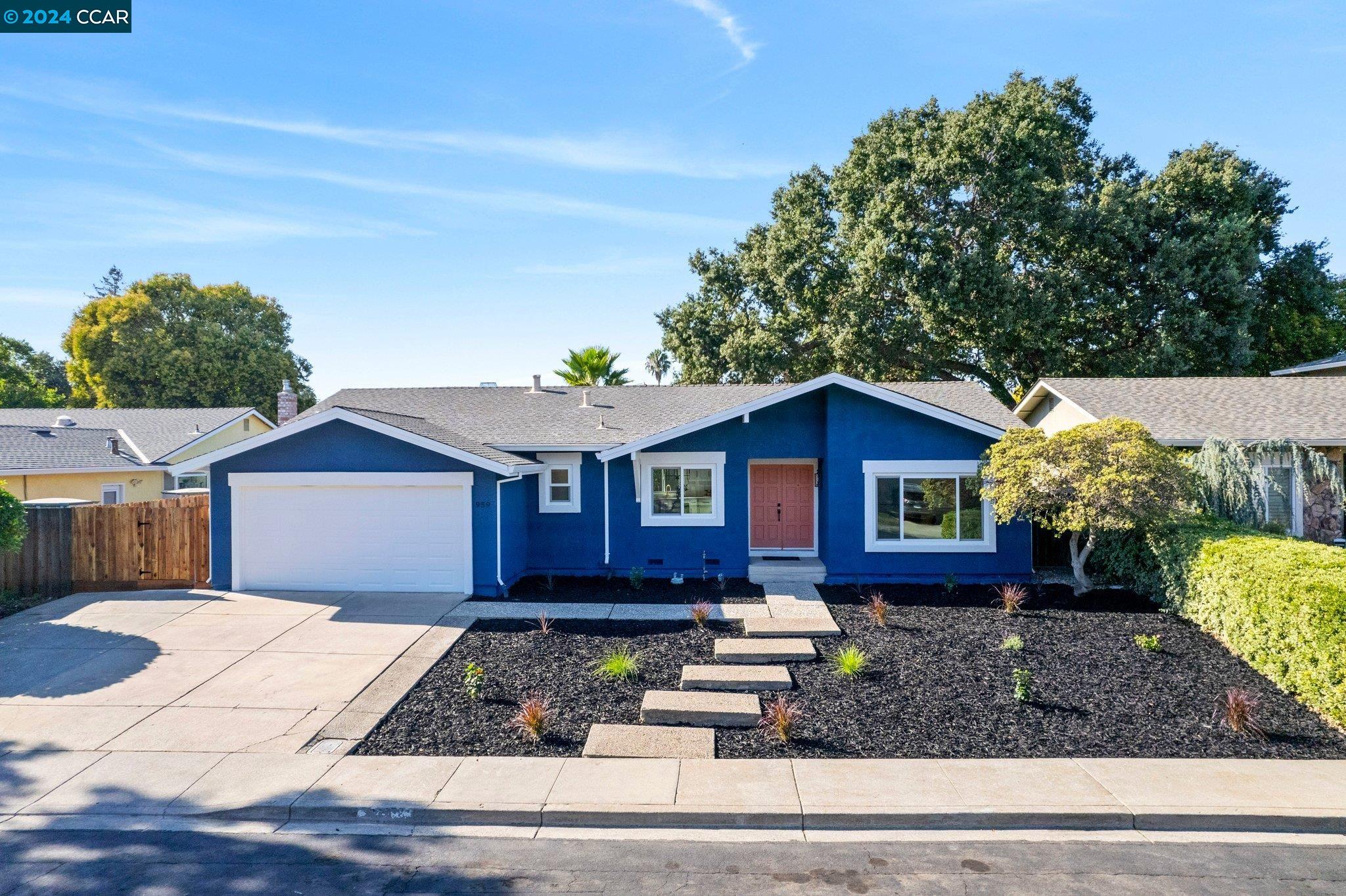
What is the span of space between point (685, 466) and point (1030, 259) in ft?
59.8

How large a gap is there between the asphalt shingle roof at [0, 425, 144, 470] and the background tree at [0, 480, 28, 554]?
798 cm

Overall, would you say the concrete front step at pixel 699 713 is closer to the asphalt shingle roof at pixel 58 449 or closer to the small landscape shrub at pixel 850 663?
the small landscape shrub at pixel 850 663

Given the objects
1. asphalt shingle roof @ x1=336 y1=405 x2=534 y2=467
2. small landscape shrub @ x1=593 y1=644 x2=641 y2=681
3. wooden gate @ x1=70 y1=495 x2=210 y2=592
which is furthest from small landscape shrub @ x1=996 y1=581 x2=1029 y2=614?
wooden gate @ x1=70 y1=495 x2=210 y2=592

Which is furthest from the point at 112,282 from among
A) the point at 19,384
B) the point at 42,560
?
the point at 42,560

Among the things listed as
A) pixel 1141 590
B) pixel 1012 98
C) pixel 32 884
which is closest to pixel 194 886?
pixel 32 884

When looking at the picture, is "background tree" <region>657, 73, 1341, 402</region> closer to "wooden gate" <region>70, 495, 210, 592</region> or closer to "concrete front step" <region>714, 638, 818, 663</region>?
"concrete front step" <region>714, 638, 818, 663</region>

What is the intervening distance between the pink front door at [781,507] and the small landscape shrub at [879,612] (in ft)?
14.2

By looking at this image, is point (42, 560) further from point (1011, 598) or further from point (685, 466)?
point (1011, 598)

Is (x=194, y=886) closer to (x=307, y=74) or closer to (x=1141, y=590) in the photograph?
(x=307, y=74)

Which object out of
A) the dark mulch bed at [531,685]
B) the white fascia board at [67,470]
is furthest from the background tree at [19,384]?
the dark mulch bed at [531,685]

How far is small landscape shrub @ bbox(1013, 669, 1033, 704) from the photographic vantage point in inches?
330

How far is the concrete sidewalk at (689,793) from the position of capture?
19.6 feet

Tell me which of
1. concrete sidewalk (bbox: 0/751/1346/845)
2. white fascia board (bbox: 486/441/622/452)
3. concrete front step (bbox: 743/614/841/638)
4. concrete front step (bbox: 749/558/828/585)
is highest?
white fascia board (bbox: 486/441/622/452)

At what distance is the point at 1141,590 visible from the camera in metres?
12.8
